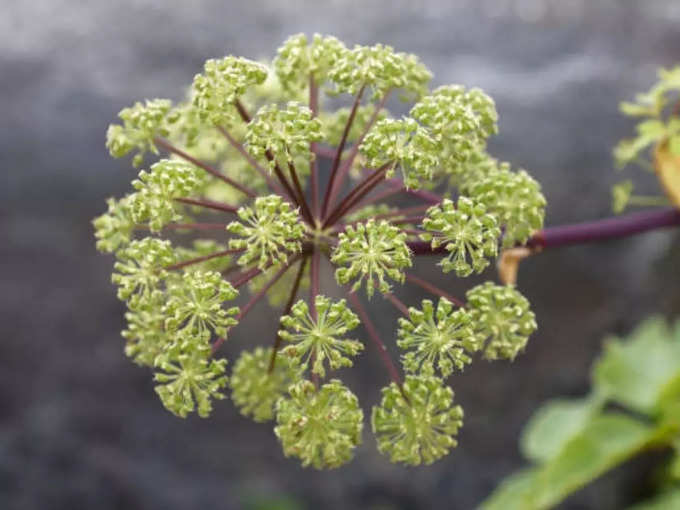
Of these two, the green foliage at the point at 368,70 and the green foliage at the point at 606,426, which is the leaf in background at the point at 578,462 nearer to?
the green foliage at the point at 606,426

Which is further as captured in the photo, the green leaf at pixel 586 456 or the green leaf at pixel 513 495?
the green leaf at pixel 513 495

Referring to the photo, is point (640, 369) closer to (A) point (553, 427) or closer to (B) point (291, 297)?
(A) point (553, 427)

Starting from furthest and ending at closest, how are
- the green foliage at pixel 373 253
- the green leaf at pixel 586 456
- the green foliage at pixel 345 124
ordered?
the green leaf at pixel 586 456
the green foliage at pixel 345 124
the green foliage at pixel 373 253

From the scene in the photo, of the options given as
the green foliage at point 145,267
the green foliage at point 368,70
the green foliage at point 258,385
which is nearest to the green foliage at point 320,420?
the green foliage at point 258,385

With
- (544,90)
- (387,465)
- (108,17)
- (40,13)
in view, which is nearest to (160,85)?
(108,17)

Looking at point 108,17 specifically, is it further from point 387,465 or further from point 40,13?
point 387,465

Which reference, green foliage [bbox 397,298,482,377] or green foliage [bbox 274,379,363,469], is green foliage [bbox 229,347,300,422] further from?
green foliage [bbox 397,298,482,377]
